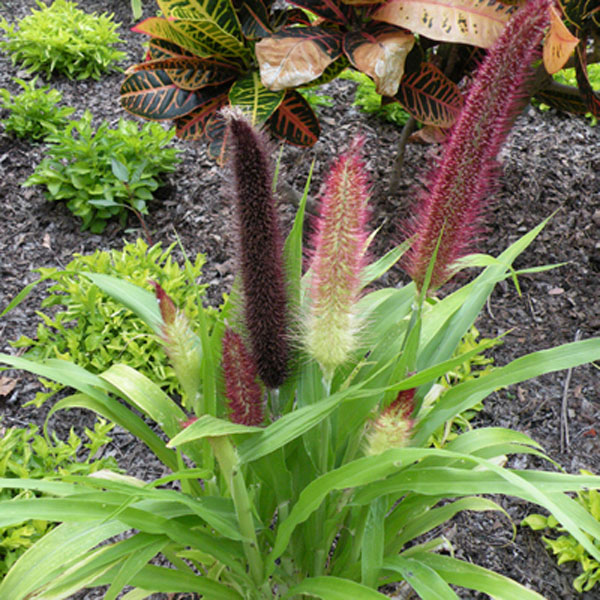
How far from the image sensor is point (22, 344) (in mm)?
2729

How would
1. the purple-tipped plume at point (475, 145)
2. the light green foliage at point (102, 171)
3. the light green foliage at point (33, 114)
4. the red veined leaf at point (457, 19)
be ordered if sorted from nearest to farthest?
the purple-tipped plume at point (475, 145) < the red veined leaf at point (457, 19) < the light green foliage at point (102, 171) < the light green foliage at point (33, 114)

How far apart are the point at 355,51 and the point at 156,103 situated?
3.26 feet

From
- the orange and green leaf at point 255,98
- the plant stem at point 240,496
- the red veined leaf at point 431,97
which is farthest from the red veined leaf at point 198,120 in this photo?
the plant stem at point 240,496

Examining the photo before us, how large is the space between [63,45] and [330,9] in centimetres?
255

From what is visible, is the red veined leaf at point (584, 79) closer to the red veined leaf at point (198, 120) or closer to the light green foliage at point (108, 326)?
the red veined leaf at point (198, 120)

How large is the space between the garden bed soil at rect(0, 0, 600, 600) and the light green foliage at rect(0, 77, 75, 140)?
10 centimetres

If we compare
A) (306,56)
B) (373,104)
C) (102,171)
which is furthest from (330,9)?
(102,171)

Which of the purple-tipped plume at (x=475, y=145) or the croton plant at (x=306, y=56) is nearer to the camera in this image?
the purple-tipped plume at (x=475, y=145)

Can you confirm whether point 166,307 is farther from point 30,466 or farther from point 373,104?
point 373,104

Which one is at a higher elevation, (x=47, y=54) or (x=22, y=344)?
(x=47, y=54)

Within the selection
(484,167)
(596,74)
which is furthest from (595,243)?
(484,167)

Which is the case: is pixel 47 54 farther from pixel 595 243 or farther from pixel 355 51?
pixel 595 243

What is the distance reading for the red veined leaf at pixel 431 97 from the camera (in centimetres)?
276

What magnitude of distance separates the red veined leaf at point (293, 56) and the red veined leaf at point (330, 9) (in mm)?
139
